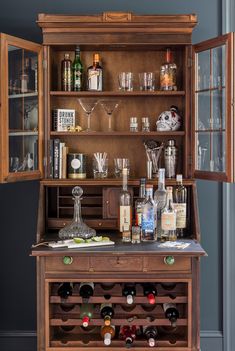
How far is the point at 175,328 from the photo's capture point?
10.6 ft

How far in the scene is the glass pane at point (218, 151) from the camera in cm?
318

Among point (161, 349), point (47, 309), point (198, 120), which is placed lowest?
point (161, 349)

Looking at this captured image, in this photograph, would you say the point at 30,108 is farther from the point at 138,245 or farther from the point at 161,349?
the point at 161,349

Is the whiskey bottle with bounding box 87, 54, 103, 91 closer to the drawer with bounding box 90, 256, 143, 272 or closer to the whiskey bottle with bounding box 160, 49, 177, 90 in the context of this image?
the whiskey bottle with bounding box 160, 49, 177, 90

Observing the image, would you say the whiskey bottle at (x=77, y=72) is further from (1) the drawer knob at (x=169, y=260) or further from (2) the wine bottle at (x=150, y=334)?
(2) the wine bottle at (x=150, y=334)

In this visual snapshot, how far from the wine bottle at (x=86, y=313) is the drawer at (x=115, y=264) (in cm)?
24

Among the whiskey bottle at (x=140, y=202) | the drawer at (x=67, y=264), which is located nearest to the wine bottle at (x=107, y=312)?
the drawer at (x=67, y=264)

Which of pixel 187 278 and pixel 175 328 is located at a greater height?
pixel 187 278

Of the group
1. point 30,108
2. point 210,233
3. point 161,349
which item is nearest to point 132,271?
point 161,349

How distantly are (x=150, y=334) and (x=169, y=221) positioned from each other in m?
0.64

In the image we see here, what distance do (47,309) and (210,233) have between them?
4.09 feet

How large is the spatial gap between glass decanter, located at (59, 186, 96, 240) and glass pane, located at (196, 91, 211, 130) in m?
0.83

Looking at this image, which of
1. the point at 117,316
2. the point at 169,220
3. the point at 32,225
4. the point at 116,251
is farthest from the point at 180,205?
the point at 32,225

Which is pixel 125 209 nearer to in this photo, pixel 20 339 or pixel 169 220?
pixel 169 220
